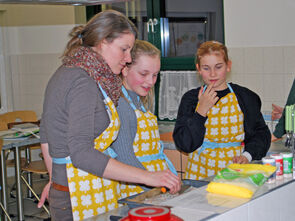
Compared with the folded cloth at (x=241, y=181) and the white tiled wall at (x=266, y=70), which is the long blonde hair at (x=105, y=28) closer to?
the folded cloth at (x=241, y=181)

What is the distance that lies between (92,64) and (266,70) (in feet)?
8.92

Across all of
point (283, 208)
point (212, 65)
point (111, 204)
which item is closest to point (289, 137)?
point (283, 208)

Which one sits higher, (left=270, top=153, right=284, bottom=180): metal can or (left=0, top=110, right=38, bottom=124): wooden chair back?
(left=270, top=153, right=284, bottom=180): metal can

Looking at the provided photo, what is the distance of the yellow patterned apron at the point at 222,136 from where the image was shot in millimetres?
2637

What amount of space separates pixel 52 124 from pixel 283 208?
3.02 feet

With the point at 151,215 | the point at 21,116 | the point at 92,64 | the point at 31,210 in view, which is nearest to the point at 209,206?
the point at 151,215

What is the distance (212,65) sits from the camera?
2645 mm

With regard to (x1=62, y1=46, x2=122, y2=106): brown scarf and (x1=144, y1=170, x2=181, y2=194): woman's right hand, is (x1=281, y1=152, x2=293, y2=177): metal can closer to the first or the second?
(x1=144, y1=170, x2=181, y2=194): woman's right hand

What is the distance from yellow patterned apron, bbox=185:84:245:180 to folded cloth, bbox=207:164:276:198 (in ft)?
2.41

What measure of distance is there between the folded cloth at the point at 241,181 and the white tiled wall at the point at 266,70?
95.4 inches

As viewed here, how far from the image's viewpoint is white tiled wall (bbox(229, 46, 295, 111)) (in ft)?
13.7

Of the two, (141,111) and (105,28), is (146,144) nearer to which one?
(141,111)

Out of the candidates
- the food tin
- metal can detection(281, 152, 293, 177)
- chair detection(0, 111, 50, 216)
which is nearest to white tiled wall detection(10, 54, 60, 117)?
chair detection(0, 111, 50, 216)

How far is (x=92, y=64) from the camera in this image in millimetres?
1859
